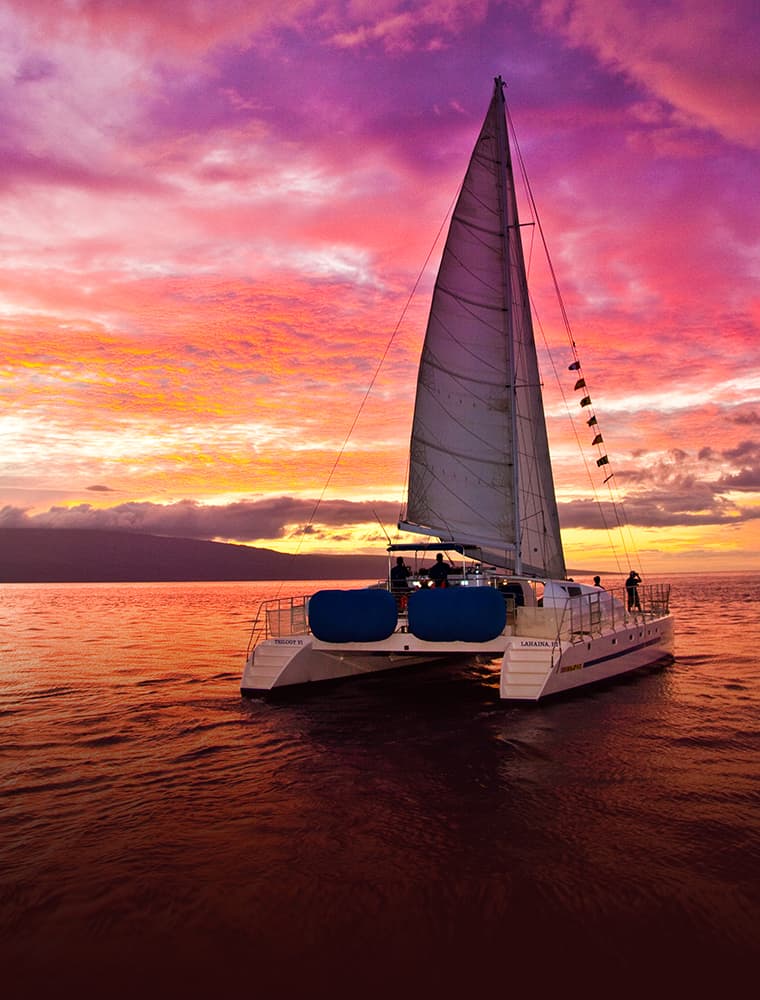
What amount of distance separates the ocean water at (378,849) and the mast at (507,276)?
22.5 ft

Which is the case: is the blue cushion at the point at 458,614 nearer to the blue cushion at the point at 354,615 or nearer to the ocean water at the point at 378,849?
the blue cushion at the point at 354,615

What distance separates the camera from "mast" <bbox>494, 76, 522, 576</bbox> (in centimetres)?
1873

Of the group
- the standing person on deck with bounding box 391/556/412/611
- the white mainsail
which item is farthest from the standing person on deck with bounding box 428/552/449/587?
the white mainsail

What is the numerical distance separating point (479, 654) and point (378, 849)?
310 inches

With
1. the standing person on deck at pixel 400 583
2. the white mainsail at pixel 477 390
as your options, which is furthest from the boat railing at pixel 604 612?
the standing person on deck at pixel 400 583

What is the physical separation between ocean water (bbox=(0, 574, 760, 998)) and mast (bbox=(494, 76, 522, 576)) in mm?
6862

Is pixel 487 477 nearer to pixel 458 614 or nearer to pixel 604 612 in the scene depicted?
pixel 604 612

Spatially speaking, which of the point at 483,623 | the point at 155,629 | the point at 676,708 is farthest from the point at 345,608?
the point at 155,629

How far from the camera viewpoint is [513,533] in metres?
19.0

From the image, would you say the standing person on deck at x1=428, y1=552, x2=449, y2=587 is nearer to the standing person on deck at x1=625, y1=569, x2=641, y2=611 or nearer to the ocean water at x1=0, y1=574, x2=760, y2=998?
the ocean water at x1=0, y1=574, x2=760, y2=998

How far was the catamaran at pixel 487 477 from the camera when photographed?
15.2 metres

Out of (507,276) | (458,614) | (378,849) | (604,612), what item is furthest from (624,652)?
(378,849)

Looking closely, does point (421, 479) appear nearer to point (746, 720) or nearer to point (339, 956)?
point (746, 720)

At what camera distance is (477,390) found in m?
19.3
